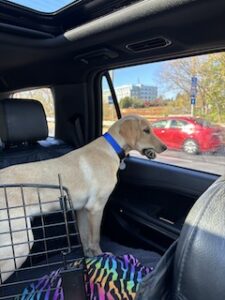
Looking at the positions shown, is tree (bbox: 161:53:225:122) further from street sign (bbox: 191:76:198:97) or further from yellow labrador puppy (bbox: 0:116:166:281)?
yellow labrador puppy (bbox: 0:116:166:281)

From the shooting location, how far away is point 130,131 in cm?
216

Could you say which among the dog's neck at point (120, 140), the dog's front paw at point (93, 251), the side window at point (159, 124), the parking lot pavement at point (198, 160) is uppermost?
the side window at point (159, 124)

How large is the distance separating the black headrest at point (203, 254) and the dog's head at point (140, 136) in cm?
147

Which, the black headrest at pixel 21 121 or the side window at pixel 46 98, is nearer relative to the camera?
the black headrest at pixel 21 121

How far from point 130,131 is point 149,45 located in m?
0.60

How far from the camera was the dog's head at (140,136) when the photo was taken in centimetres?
217

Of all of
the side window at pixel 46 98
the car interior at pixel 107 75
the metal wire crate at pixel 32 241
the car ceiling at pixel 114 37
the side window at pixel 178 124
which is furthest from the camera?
the side window at pixel 46 98

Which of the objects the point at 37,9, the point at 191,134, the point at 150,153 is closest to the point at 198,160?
the point at 191,134

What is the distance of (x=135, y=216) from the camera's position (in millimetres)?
2195

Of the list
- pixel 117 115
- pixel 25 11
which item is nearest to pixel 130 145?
pixel 117 115

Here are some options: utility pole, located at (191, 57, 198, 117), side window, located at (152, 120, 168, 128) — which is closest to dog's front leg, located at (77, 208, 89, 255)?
side window, located at (152, 120, 168, 128)

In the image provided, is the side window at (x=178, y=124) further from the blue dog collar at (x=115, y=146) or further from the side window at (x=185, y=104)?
the blue dog collar at (x=115, y=146)

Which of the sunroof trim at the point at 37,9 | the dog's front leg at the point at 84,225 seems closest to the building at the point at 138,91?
the sunroof trim at the point at 37,9

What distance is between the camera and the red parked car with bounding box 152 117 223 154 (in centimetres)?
184
